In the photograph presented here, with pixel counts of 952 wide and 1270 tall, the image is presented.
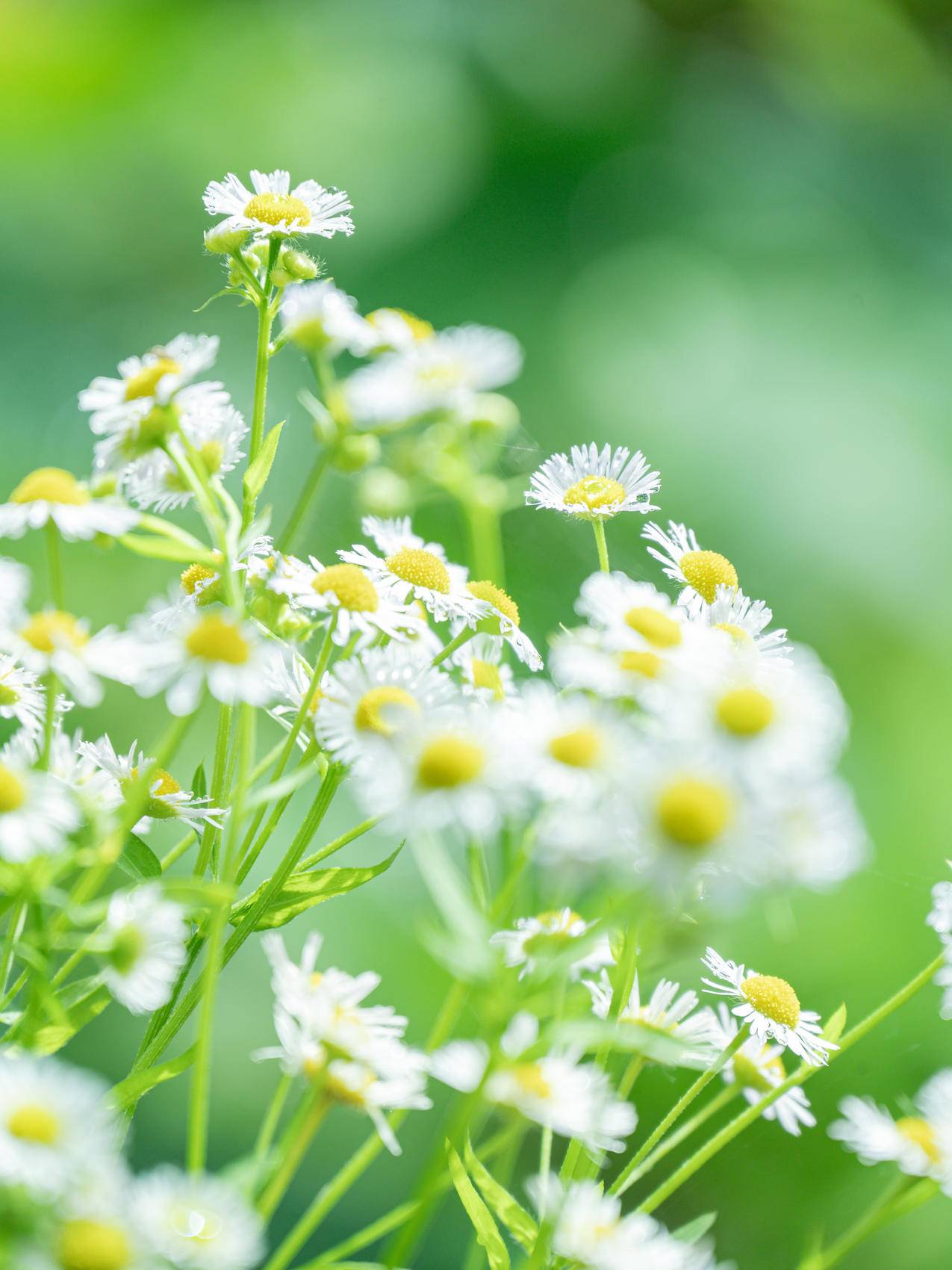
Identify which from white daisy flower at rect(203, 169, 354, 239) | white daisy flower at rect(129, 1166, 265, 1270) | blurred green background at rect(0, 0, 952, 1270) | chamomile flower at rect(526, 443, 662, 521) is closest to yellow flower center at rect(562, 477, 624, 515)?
chamomile flower at rect(526, 443, 662, 521)

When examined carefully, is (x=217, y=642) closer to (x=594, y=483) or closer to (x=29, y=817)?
(x=29, y=817)

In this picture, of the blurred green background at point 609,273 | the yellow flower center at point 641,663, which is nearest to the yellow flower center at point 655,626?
the yellow flower center at point 641,663

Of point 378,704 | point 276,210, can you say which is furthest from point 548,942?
point 276,210

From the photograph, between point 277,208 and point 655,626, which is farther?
point 277,208

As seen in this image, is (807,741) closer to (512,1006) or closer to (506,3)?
(512,1006)

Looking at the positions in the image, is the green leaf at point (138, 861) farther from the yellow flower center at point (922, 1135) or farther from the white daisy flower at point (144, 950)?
the yellow flower center at point (922, 1135)

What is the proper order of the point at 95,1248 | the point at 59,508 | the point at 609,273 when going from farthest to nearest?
the point at 609,273 < the point at 59,508 < the point at 95,1248
